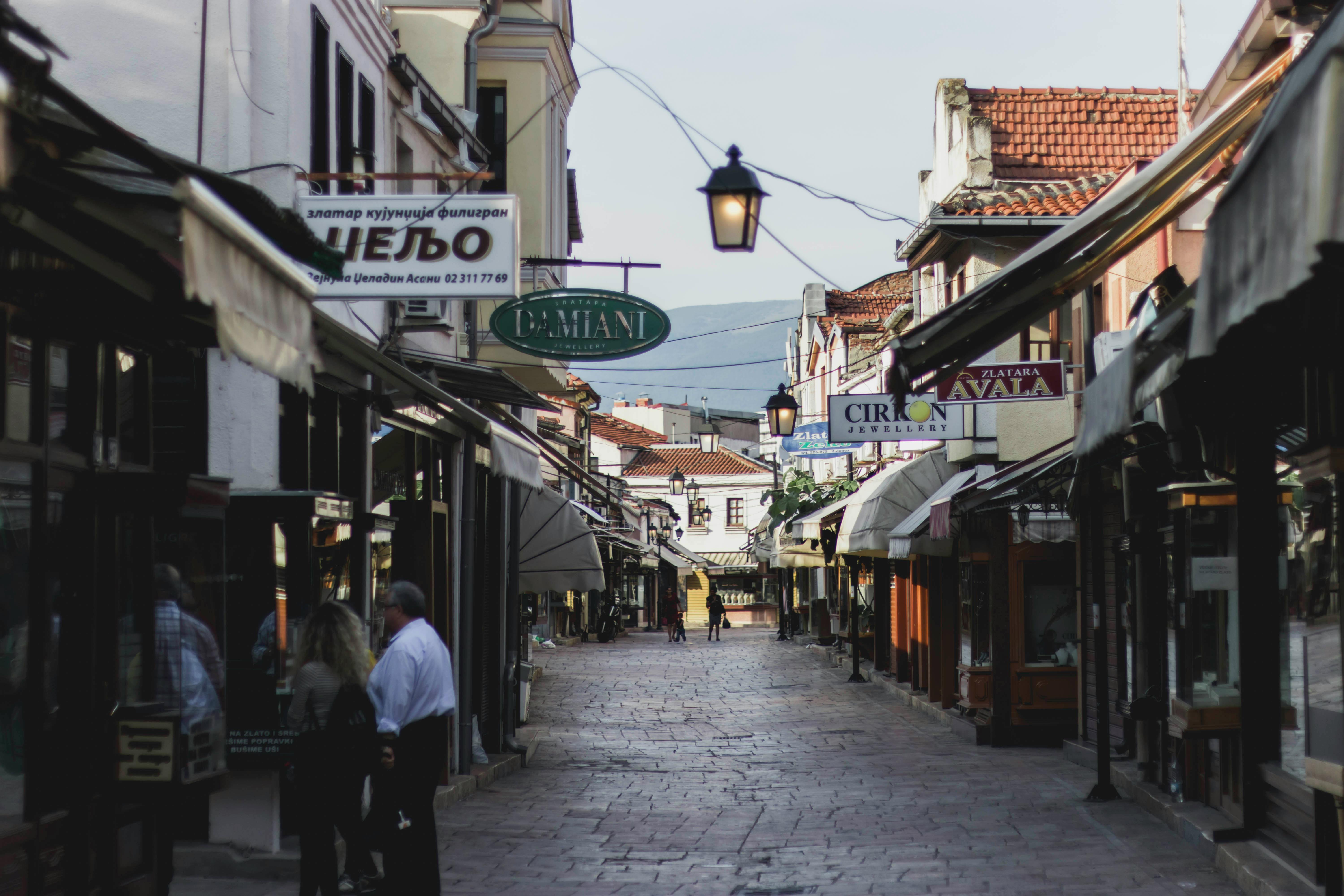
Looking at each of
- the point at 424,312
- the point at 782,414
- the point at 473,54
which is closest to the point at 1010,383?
the point at 424,312

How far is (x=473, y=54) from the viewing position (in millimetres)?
16047

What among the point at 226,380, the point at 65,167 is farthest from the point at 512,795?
the point at 65,167

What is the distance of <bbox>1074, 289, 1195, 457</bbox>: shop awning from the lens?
6430 millimetres

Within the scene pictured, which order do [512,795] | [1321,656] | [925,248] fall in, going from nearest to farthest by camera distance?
1. [1321,656]
2. [512,795]
3. [925,248]

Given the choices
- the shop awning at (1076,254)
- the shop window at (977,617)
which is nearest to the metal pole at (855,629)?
the shop window at (977,617)

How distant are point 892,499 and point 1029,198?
4.69m

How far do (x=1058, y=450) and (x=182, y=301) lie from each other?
1274 centimetres

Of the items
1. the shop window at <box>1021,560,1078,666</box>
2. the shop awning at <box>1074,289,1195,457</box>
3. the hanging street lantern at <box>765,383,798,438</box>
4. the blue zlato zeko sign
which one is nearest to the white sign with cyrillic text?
→ the shop awning at <box>1074,289,1195,457</box>

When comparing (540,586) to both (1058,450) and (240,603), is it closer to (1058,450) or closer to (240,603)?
(1058,450)

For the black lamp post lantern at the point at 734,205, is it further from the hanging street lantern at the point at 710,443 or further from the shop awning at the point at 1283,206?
the hanging street lantern at the point at 710,443

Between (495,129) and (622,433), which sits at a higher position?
(622,433)

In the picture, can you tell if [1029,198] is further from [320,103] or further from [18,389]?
[18,389]

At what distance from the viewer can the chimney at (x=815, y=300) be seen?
52844 millimetres

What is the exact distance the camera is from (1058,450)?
1717 centimetres
